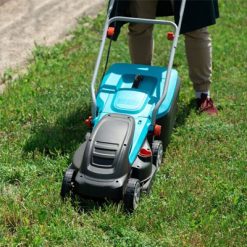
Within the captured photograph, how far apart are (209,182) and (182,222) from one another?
52 cm

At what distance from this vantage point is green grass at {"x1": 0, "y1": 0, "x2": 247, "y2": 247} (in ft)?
11.0

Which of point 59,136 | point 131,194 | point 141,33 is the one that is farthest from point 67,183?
→ point 141,33

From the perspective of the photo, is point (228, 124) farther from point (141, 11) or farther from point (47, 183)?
point (47, 183)

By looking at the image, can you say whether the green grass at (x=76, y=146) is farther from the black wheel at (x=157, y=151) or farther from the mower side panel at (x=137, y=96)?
the mower side panel at (x=137, y=96)

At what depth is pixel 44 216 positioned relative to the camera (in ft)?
11.3

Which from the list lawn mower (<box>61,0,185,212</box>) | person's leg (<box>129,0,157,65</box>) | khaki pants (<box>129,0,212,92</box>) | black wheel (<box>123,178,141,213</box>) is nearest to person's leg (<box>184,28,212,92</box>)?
khaki pants (<box>129,0,212,92</box>)

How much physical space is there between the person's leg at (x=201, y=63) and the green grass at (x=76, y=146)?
0.12m

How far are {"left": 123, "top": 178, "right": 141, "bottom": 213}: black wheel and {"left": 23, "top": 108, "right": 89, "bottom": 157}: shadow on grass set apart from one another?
0.90 m

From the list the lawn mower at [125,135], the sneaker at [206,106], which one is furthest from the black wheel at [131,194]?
the sneaker at [206,106]

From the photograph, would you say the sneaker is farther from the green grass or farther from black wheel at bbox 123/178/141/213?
black wheel at bbox 123/178/141/213

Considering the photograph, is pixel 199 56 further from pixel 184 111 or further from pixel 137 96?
pixel 137 96

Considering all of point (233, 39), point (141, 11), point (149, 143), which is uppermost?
point (141, 11)

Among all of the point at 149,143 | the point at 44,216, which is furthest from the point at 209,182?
the point at 44,216

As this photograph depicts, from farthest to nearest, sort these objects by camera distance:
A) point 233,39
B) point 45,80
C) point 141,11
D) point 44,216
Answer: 1. point 233,39
2. point 45,80
3. point 141,11
4. point 44,216
